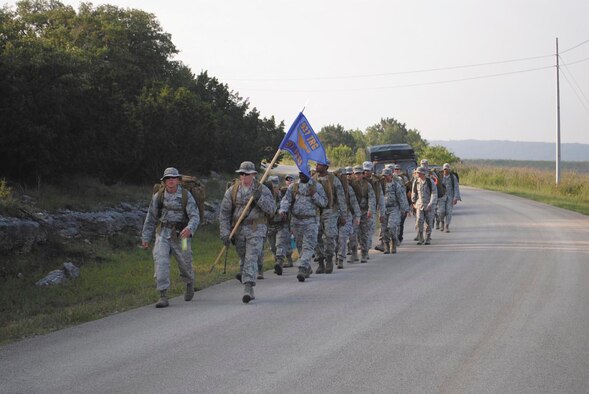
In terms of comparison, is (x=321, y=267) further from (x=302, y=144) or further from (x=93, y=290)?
(x=93, y=290)

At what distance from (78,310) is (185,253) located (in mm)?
1680

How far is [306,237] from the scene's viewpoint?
43.6ft

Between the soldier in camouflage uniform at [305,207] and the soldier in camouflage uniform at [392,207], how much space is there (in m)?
4.33

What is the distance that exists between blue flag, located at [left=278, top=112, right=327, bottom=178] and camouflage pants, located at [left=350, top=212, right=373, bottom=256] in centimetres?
271

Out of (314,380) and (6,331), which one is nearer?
(314,380)

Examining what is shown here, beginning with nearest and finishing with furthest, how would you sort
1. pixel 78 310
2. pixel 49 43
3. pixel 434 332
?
1. pixel 434 332
2. pixel 78 310
3. pixel 49 43

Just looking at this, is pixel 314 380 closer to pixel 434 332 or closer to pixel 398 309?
pixel 434 332

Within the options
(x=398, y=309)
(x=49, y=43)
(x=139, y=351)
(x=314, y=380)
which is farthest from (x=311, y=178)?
(x=49, y=43)

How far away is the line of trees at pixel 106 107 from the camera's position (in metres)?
20.3

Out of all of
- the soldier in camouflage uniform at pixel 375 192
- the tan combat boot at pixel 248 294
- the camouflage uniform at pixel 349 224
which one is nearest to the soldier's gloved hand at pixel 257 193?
the tan combat boot at pixel 248 294

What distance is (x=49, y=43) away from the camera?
2269cm

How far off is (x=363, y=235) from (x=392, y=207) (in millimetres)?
2315

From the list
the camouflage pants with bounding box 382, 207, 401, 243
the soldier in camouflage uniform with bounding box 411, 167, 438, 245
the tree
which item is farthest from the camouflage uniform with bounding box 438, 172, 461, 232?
the tree

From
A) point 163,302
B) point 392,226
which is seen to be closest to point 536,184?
point 392,226
